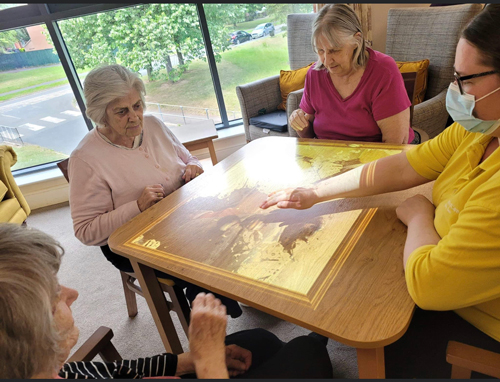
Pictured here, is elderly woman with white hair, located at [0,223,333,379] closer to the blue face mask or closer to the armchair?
the blue face mask

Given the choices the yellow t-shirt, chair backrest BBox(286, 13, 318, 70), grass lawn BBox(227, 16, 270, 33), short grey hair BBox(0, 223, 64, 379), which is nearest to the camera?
short grey hair BBox(0, 223, 64, 379)

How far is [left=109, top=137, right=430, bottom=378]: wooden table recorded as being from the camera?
0.85 meters

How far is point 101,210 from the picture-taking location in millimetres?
1528

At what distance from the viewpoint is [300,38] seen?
3.21 meters

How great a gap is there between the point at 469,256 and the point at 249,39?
3450 millimetres

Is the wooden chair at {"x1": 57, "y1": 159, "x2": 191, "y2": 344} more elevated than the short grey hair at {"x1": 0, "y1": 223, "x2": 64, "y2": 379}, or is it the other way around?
Answer: the short grey hair at {"x1": 0, "y1": 223, "x2": 64, "y2": 379}

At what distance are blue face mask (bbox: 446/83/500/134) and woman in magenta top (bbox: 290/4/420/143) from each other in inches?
28.0

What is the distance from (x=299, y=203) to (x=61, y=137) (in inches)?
130

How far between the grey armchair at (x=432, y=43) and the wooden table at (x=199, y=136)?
149 cm

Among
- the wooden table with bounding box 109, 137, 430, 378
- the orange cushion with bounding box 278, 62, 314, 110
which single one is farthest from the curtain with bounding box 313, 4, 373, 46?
the wooden table with bounding box 109, 137, 430, 378

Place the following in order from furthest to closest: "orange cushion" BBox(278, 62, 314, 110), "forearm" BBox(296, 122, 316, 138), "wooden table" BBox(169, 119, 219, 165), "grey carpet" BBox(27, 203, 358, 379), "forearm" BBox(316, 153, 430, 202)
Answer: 1. "orange cushion" BBox(278, 62, 314, 110)
2. "wooden table" BBox(169, 119, 219, 165)
3. "forearm" BBox(296, 122, 316, 138)
4. "grey carpet" BBox(27, 203, 358, 379)
5. "forearm" BBox(316, 153, 430, 202)

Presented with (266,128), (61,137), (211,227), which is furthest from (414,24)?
(61,137)

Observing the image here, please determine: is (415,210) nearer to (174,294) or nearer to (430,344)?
(430,344)

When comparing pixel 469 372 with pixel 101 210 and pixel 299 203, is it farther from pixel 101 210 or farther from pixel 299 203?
pixel 101 210
